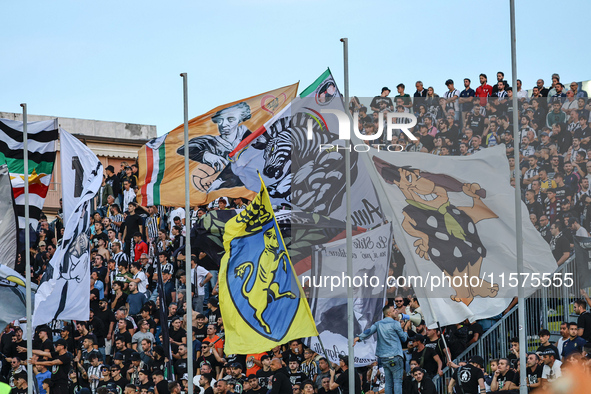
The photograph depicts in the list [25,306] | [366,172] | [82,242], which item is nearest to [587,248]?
[366,172]

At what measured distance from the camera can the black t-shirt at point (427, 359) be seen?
14.8 metres

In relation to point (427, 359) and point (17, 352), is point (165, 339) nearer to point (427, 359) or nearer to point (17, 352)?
point (17, 352)

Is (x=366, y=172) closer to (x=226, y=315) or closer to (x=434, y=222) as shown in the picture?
(x=434, y=222)

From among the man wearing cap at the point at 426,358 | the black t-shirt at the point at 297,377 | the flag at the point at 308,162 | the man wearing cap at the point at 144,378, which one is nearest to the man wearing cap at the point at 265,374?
the black t-shirt at the point at 297,377

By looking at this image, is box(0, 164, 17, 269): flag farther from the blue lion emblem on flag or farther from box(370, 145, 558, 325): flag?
box(370, 145, 558, 325): flag

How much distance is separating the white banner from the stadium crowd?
372mm

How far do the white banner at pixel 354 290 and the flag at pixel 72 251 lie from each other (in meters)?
→ 4.46

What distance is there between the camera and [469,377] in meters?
13.6

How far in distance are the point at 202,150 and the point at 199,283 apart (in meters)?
3.19

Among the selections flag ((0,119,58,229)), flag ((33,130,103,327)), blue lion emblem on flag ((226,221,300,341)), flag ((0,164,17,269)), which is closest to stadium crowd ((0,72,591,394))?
blue lion emblem on flag ((226,221,300,341))

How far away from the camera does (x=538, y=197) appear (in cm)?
1720

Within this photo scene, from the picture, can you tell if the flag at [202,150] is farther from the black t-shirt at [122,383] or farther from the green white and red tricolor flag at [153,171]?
the black t-shirt at [122,383]

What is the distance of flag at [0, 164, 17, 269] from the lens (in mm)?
19203

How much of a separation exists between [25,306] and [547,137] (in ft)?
36.6
